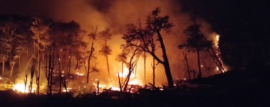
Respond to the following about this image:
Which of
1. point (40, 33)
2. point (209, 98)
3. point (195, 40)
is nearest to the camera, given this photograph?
point (209, 98)

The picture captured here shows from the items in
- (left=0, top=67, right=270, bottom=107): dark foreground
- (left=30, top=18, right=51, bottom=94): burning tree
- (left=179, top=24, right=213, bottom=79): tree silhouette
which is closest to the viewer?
(left=0, top=67, right=270, bottom=107): dark foreground

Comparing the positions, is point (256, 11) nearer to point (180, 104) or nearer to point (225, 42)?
point (225, 42)

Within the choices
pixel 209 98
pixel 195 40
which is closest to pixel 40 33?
pixel 195 40

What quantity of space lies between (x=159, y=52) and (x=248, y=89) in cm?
3849

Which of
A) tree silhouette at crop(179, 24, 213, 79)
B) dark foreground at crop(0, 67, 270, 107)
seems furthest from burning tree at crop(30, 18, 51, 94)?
dark foreground at crop(0, 67, 270, 107)

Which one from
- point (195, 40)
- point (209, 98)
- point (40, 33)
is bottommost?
point (209, 98)

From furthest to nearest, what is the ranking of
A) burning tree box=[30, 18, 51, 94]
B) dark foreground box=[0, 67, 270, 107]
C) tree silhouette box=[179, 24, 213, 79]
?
1. burning tree box=[30, 18, 51, 94]
2. tree silhouette box=[179, 24, 213, 79]
3. dark foreground box=[0, 67, 270, 107]

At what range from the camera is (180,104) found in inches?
587

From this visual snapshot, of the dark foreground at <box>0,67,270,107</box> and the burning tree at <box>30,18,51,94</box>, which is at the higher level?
the burning tree at <box>30,18,51,94</box>

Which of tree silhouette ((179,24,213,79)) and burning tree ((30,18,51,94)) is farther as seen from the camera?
burning tree ((30,18,51,94))

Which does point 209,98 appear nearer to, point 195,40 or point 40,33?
point 195,40

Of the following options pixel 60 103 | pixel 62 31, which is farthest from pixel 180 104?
pixel 62 31

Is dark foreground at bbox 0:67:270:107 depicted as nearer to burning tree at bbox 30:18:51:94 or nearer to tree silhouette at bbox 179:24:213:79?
tree silhouette at bbox 179:24:213:79

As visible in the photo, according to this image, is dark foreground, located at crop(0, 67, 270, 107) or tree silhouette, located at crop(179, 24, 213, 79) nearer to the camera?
dark foreground, located at crop(0, 67, 270, 107)
